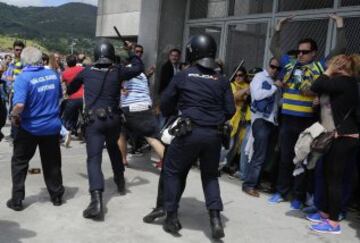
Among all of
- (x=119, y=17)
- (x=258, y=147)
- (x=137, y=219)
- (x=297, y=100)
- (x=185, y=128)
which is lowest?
(x=137, y=219)

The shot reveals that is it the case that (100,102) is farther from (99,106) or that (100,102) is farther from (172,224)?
(172,224)

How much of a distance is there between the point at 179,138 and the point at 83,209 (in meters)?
1.54

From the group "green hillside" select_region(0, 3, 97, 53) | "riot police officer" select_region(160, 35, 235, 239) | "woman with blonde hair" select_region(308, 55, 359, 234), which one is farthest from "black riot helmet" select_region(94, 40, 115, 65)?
"green hillside" select_region(0, 3, 97, 53)

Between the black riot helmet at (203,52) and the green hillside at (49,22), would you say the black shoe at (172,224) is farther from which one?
the green hillside at (49,22)

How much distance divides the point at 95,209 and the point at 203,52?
1.95 m

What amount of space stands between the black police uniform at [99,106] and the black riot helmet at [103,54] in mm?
82

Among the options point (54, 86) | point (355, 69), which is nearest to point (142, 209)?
point (54, 86)

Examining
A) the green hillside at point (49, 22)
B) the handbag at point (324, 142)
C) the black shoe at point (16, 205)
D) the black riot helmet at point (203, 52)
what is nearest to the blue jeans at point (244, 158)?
the handbag at point (324, 142)

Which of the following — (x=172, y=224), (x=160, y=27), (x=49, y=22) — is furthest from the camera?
(x=49, y=22)

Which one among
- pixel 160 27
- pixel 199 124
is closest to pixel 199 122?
pixel 199 124

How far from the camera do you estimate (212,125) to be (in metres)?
4.27

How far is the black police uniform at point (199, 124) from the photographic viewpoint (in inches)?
167

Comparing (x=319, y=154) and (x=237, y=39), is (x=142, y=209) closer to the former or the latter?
(x=319, y=154)

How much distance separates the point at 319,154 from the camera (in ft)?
16.0
